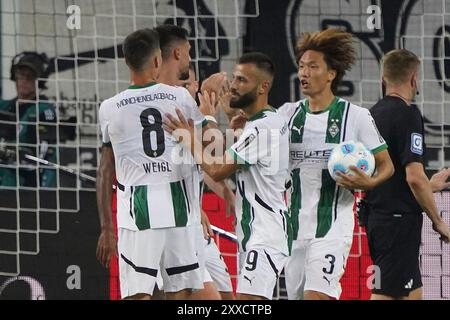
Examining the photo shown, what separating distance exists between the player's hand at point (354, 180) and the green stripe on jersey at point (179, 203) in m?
0.98

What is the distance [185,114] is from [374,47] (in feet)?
8.56

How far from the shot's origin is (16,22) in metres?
11.2

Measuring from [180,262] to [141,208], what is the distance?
0.42 metres

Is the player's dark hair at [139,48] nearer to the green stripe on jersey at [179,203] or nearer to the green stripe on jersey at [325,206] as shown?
the green stripe on jersey at [179,203]

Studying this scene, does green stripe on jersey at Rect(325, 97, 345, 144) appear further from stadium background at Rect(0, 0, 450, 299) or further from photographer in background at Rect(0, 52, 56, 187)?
photographer in background at Rect(0, 52, 56, 187)

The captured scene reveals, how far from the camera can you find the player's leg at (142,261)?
859cm

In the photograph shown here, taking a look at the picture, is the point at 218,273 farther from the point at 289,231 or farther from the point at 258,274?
the point at 258,274

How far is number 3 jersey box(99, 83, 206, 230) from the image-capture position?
28.3 feet

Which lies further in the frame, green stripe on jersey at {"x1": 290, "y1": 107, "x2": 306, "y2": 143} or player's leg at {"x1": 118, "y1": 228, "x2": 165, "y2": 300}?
green stripe on jersey at {"x1": 290, "y1": 107, "x2": 306, "y2": 143}

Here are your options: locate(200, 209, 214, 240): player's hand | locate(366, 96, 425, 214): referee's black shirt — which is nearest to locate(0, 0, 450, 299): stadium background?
locate(200, 209, 214, 240): player's hand

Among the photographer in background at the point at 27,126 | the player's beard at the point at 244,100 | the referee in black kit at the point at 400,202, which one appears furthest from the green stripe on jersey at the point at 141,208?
the photographer in background at the point at 27,126

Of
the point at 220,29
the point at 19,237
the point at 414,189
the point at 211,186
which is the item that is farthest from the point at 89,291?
the point at 414,189

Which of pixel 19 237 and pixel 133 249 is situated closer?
pixel 133 249

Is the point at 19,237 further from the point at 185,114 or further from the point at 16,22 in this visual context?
the point at 185,114
